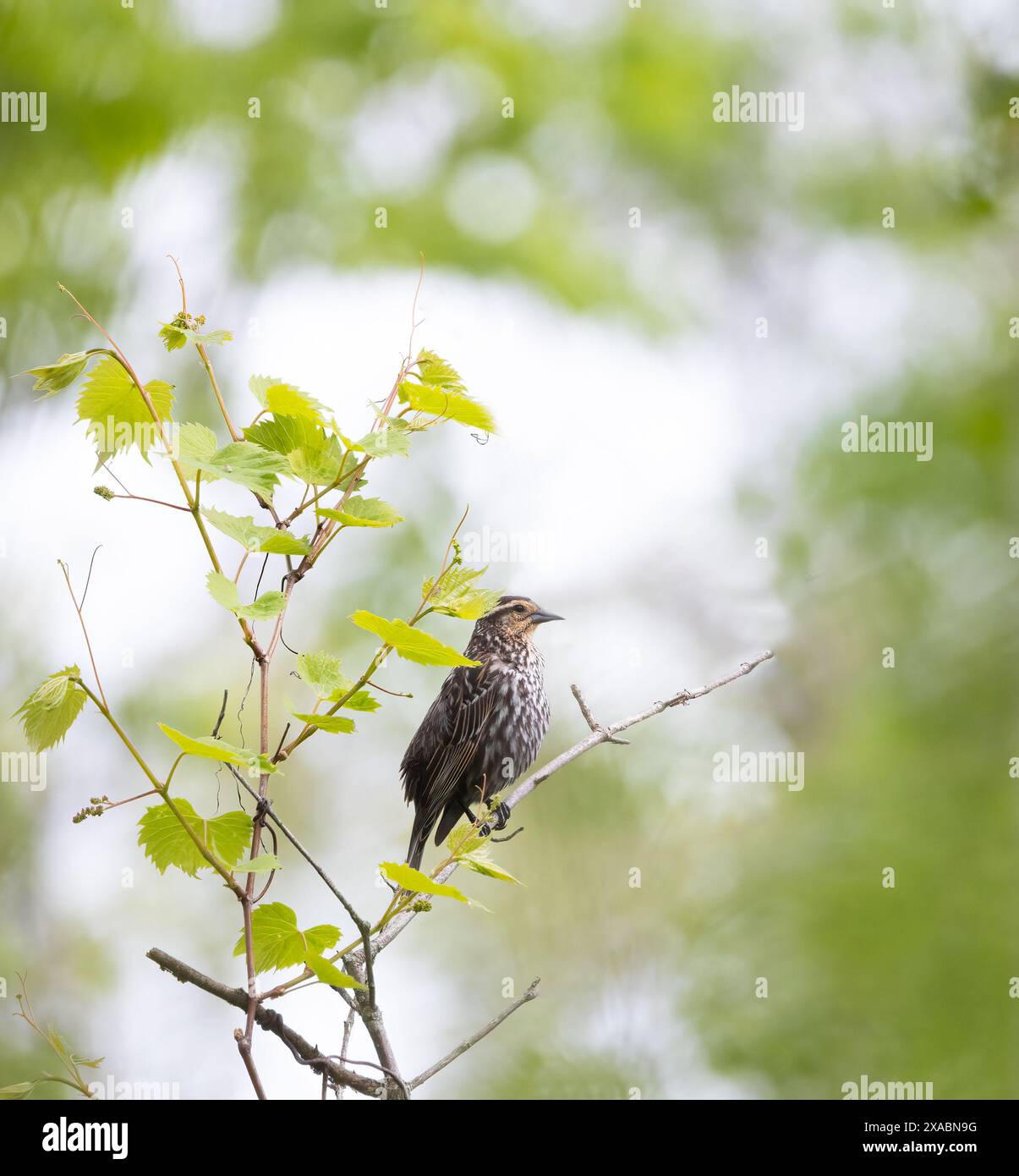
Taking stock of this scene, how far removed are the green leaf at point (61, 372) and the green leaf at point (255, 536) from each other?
12 cm

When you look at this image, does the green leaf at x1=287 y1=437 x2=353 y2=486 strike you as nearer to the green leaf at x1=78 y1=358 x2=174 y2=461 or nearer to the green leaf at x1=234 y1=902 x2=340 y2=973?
the green leaf at x1=78 y1=358 x2=174 y2=461

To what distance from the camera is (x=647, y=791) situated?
3.81m

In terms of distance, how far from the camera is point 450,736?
1.93 meters

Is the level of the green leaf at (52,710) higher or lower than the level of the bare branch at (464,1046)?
higher

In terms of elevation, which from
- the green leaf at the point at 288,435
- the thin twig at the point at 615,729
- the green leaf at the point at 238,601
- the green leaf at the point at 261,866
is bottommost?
the green leaf at the point at 261,866

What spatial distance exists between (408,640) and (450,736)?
1234 millimetres

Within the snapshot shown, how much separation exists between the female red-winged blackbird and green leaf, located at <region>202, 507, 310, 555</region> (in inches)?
44.0

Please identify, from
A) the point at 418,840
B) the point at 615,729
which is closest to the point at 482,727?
the point at 418,840

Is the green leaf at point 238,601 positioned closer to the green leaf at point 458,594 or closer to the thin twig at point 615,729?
the green leaf at point 458,594

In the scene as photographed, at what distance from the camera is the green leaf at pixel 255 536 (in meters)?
0.70

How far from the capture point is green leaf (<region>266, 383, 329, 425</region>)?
78 cm

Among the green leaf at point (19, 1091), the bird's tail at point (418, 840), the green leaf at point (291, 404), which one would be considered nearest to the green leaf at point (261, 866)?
the green leaf at point (19, 1091)

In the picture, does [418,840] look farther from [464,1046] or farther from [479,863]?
[479,863]

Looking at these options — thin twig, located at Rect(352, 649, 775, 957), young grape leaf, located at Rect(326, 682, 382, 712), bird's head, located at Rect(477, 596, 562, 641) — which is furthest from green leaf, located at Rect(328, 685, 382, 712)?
bird's head, located at Rect(477, 596, 562, 641)
